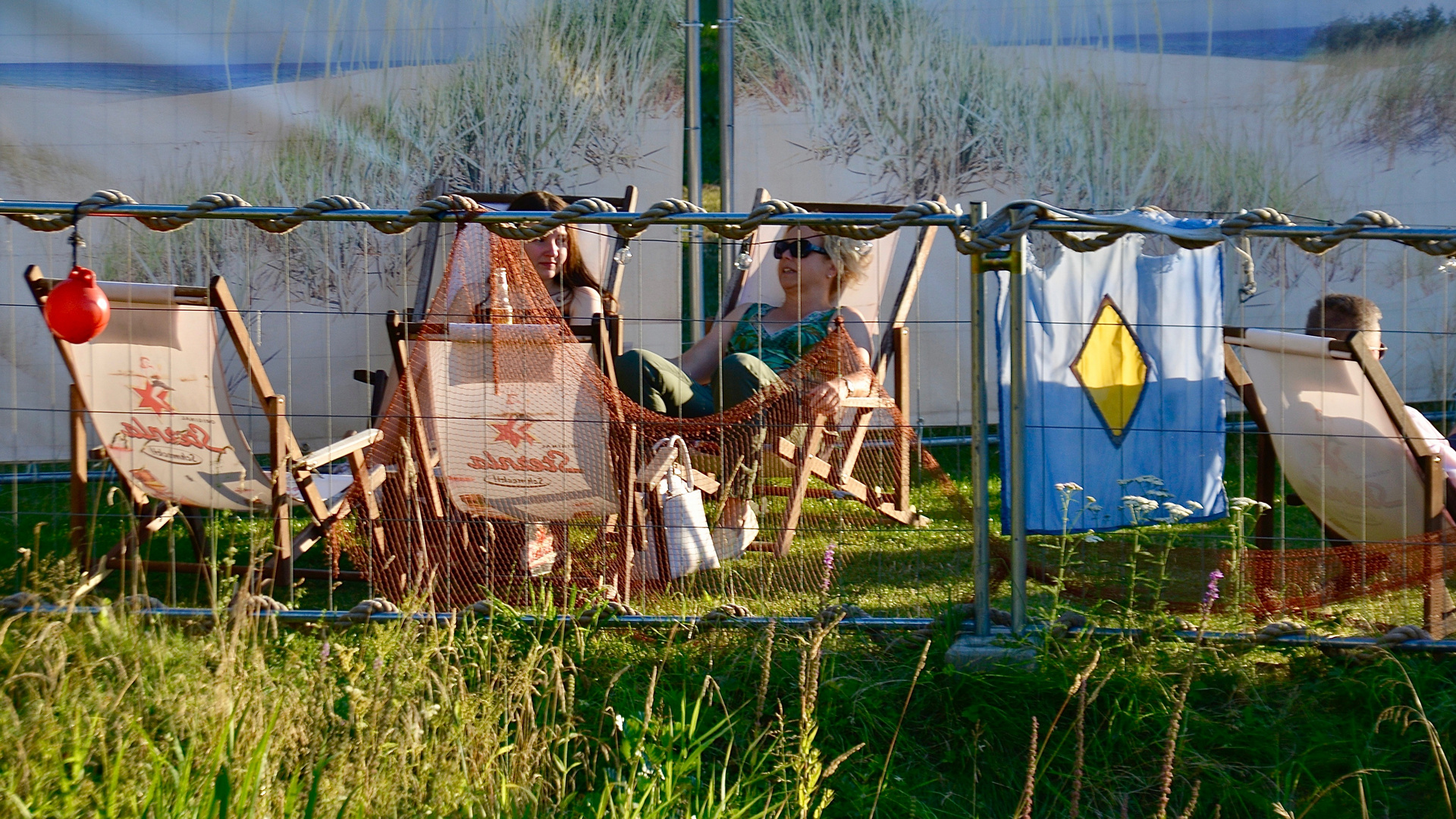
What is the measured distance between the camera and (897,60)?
5.95 m

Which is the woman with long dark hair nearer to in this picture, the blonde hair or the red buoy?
the blonde hair

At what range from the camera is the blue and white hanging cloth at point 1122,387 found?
340cm

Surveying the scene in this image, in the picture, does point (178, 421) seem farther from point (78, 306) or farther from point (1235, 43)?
point (1235, 43)

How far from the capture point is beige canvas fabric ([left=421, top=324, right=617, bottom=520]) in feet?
10.8

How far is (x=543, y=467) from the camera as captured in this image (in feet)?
11.0

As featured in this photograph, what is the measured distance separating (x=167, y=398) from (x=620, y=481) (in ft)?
→ 4.66

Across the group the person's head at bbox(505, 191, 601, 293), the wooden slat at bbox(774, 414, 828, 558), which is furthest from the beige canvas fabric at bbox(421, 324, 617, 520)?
the person's head at bbox(505, 191, 601, 293)

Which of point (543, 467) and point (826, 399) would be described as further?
point (826, 399)

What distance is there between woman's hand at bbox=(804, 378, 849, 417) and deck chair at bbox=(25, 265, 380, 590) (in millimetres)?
1399

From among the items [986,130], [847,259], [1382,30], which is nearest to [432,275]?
→ [847,259]

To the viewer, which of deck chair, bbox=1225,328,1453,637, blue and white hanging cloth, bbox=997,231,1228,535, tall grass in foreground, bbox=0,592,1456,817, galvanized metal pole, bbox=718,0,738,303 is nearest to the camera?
tall grass in foreground, bbox=0,592,1456,817

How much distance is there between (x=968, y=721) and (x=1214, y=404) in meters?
1.40

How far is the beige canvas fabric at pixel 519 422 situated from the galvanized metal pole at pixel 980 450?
1.05 meters

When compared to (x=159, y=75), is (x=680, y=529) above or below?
below
